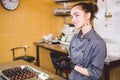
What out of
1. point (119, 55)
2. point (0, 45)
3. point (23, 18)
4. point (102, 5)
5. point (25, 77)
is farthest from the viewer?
point (23, 18)

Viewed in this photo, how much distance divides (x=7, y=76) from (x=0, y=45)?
2.14m

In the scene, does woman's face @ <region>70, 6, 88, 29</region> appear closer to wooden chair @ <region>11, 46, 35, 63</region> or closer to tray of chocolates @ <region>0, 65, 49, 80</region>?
tray of chocolates @ <region>0, 65, 49, 80</region>

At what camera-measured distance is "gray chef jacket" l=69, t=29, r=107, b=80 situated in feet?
4.86

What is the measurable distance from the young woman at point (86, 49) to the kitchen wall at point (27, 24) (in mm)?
2420

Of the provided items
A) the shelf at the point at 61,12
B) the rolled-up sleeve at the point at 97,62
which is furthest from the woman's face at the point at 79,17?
the shelf at the point at 61,12

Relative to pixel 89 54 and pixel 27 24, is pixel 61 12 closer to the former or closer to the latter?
pixel 27 24

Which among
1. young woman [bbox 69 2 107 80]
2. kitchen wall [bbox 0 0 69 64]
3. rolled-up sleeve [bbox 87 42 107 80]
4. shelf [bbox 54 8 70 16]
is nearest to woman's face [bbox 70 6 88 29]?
young woman [bbox 69 2 107 80]

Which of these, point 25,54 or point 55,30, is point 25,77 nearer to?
point 25,54

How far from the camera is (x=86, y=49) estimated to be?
1.58 m

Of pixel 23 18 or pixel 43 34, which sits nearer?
pixel 23 18

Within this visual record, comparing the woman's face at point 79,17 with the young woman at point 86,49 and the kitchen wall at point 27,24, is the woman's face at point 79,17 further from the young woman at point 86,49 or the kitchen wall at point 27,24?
the kitchen wall at point 27,24

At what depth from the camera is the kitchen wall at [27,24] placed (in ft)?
12.4

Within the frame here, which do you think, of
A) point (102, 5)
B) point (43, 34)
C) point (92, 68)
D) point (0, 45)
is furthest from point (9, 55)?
point (92, 68)

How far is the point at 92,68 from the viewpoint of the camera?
1.49m
